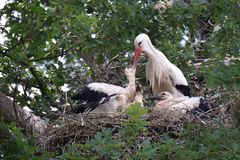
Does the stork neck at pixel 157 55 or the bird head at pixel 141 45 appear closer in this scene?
the bird head at pixel 141 45

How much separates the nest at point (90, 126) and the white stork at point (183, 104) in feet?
1.15

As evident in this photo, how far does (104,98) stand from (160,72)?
4.33ft

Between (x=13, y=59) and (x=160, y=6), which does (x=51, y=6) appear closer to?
(x=13, y=59)

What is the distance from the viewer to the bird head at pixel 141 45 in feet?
27.1

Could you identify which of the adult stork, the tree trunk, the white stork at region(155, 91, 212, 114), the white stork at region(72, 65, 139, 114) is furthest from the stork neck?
the tree trunk

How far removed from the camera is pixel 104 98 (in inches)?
309

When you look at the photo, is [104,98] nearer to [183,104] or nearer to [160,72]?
[183,104]

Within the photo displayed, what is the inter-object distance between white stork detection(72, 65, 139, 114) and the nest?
635 mm

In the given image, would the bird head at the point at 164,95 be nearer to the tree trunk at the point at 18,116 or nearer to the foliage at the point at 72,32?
the foliage at the point at 72,32

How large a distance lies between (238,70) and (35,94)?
3.03 meters

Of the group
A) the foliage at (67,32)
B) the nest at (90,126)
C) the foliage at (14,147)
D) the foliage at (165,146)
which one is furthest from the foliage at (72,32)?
the foliage at (14,147)

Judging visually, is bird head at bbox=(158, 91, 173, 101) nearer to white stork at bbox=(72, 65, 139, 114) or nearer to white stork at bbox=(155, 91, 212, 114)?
white stork at bbox=(155, 91, 212, 114)

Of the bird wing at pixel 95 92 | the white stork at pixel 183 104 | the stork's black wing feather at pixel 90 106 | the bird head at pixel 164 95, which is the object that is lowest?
the white stork at pixel 183 104

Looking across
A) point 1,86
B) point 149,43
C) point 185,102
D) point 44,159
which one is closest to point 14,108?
point 1,86
